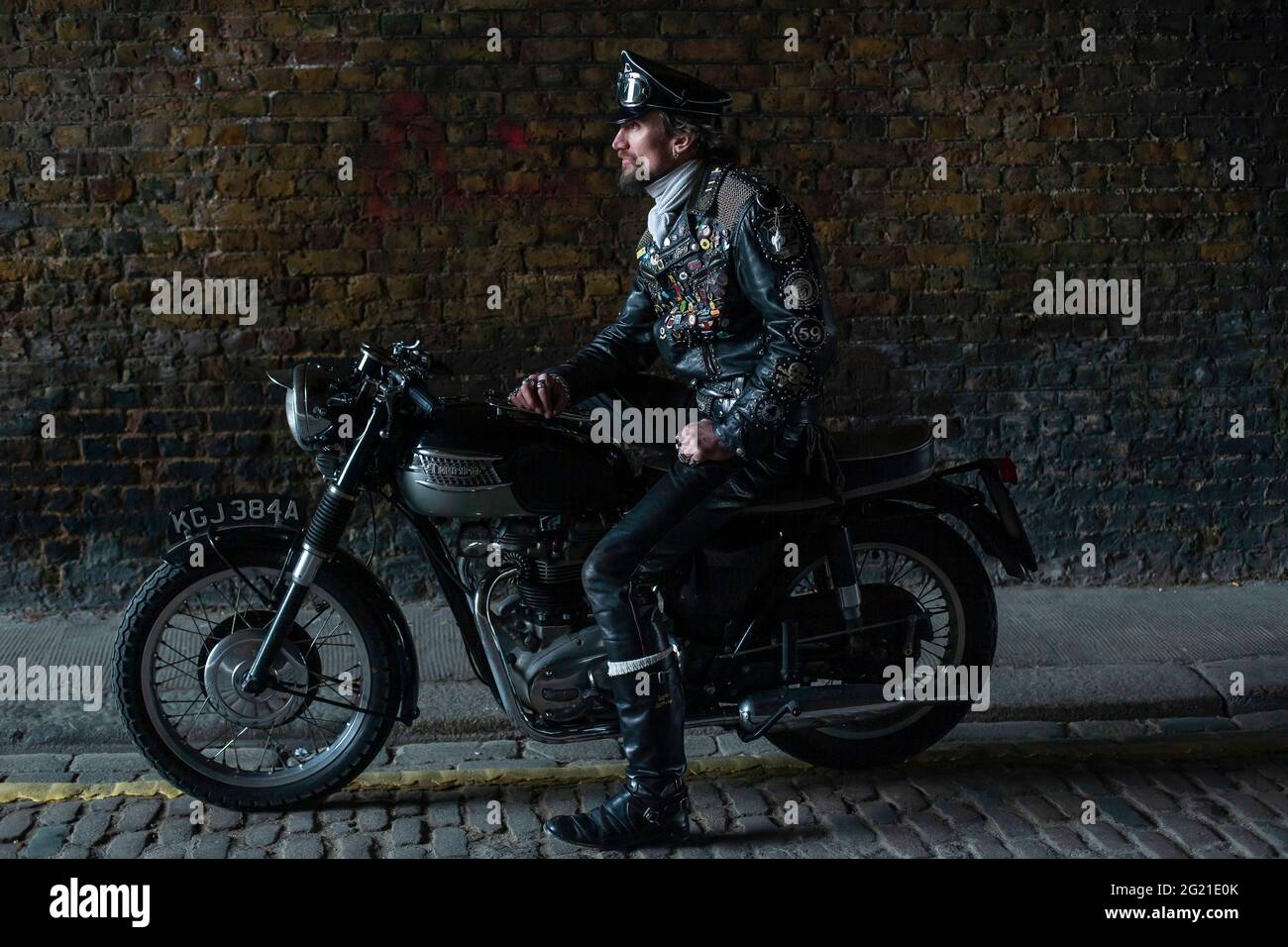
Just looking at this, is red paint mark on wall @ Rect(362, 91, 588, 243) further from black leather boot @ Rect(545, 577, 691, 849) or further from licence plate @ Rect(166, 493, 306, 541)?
black leather boot @ Rect(545, 577, 691, 849)

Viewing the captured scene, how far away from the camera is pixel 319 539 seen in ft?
13.3

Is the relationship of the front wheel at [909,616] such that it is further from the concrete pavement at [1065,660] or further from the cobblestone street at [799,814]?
the concrete pavement at [1065,660]

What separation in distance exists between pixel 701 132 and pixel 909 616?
60.7 inches

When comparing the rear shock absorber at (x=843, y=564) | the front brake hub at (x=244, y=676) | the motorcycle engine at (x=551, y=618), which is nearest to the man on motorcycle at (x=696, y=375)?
the motorcycle engine at (x=551, y=618)

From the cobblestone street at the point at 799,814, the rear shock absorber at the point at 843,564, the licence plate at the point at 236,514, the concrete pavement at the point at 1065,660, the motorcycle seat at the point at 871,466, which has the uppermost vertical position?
the motorcycle seat at the point at 871,466

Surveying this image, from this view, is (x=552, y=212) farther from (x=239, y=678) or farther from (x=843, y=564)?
(x=239, y=678)

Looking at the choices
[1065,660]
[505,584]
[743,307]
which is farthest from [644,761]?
[1065,660]

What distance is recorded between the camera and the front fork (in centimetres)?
399

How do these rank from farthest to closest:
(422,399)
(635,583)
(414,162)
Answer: (414,162) → (635,583) → (422,399)

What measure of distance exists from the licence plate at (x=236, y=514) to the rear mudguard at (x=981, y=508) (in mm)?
1710

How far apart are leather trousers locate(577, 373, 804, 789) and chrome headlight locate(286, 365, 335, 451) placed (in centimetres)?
81

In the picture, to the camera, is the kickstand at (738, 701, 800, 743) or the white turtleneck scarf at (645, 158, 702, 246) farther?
the kickstand at (738, 701, 800, 743)

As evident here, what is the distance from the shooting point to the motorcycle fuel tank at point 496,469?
13.1 ft

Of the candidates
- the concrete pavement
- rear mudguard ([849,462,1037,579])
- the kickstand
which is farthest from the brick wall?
the kickstand
